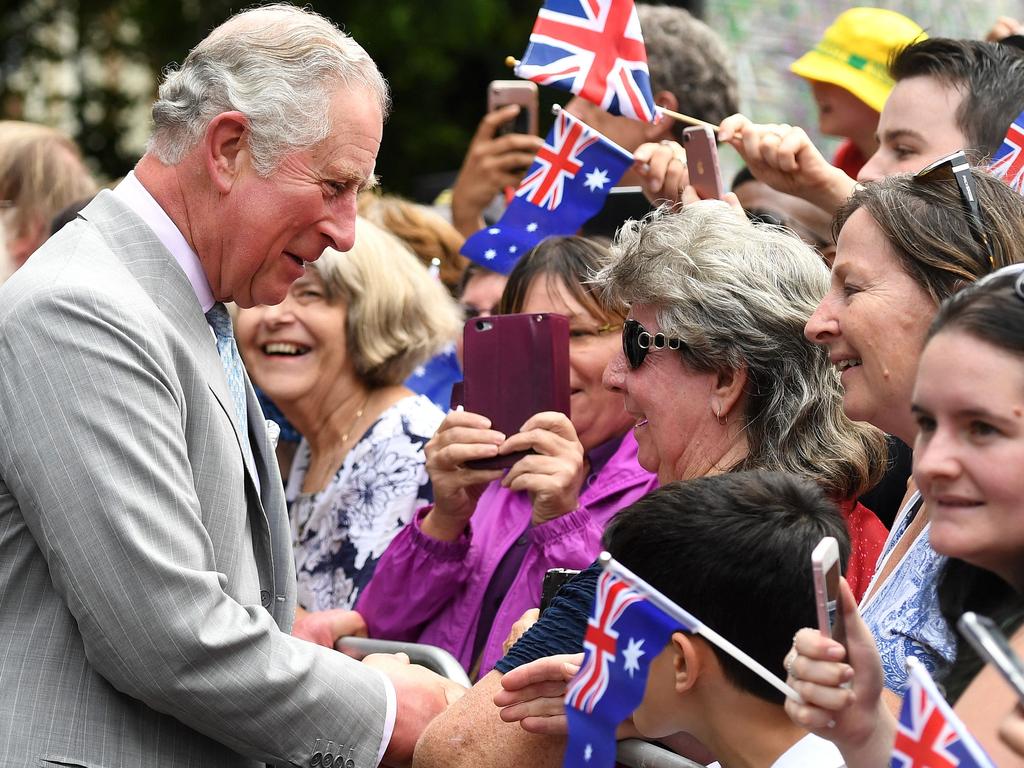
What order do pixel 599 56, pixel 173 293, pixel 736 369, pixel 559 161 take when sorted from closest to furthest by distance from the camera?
pixel 173 293, pixel 736 369, pixel 599 56, pixel 559 161

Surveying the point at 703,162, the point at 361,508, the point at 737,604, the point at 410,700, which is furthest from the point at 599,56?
the point at 737,604

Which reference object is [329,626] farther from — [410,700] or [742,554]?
[742,554]

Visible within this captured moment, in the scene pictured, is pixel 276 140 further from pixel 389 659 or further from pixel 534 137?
pixel 534 137

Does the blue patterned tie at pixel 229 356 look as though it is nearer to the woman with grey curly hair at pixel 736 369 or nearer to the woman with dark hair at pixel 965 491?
the woman with grey curly hair at pixel 736 369

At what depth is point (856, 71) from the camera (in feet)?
16.1

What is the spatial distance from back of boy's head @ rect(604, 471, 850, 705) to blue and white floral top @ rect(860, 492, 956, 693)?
22cm

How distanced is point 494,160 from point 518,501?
1940 mm

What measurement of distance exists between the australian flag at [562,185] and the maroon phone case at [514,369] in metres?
0.80

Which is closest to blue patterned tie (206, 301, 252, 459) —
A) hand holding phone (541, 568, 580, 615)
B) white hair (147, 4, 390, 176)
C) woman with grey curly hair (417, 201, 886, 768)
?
white hair (147, 4, 390, 176)

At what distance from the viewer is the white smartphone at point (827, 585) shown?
188cm

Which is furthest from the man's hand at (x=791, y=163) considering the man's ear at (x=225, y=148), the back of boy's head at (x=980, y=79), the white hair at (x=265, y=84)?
the man's ear at (x=225, y=148)

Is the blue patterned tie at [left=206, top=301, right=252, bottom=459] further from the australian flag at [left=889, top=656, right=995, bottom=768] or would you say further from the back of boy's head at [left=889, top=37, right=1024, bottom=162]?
the back of boy's head at [left=889, top=37, right=1024, bottom=162]

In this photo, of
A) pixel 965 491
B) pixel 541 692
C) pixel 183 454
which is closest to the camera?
pixel 965 491

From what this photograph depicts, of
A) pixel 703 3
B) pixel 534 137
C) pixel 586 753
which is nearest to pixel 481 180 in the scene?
pixel 534 137
